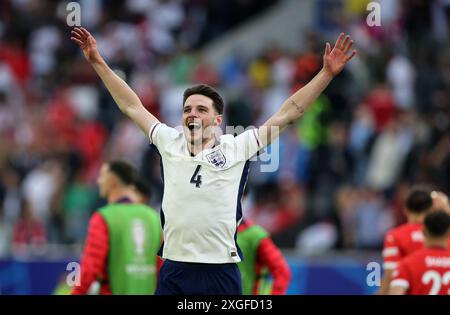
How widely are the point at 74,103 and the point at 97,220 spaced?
398 inches

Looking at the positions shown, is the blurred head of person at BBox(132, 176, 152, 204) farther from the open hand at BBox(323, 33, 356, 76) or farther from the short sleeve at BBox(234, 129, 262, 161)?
the open hand at BBox(323, 33, 356, 76)

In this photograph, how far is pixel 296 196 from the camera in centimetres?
1748

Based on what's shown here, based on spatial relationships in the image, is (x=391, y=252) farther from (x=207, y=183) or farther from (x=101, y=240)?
(x=207, y=183)

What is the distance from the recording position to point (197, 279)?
7.93 metres

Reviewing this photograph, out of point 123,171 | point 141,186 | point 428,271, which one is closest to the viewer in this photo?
point 428,271

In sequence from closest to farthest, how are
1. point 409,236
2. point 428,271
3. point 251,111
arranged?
point 428,271, point 409,236, point 251,111

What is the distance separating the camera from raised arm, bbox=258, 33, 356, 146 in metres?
8.00

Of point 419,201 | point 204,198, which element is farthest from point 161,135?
point 419,201

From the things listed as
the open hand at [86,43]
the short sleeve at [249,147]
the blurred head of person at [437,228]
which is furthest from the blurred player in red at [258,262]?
the open hand at [86,43]

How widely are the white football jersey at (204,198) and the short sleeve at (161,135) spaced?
3 centimetres

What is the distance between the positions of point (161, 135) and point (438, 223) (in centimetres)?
236
